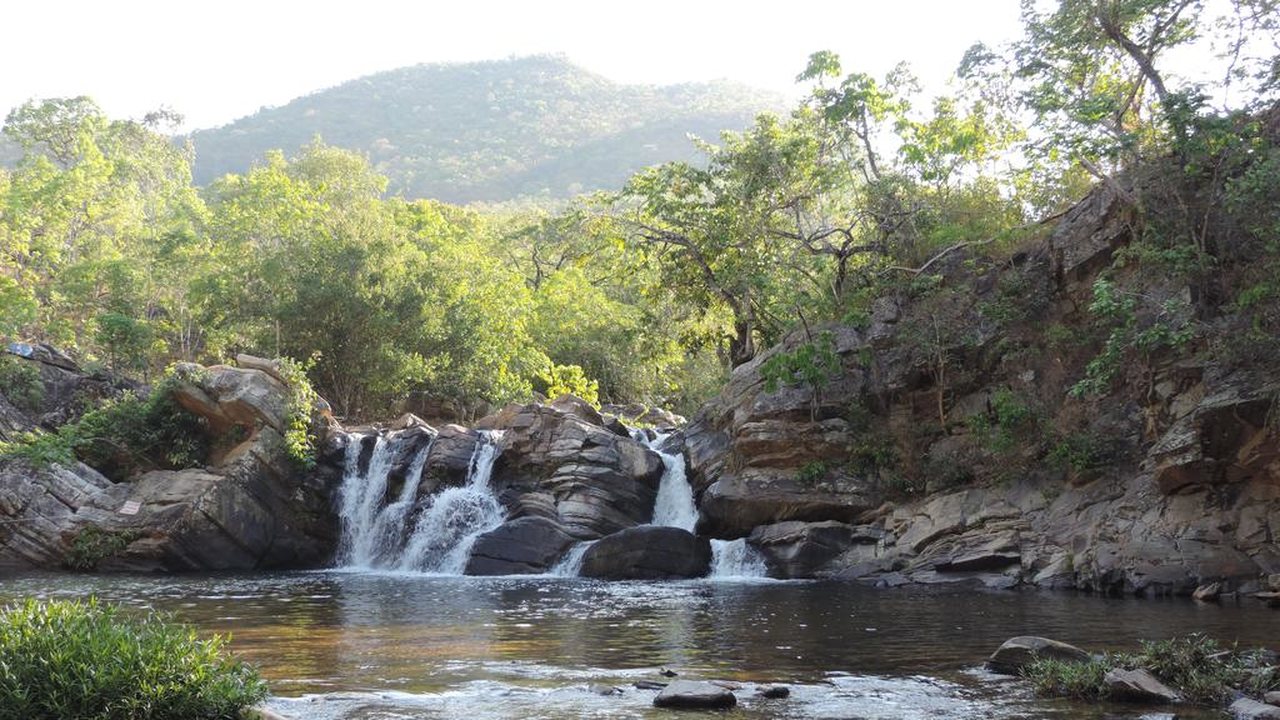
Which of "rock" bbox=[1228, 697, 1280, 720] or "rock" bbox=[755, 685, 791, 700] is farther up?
"rock" bbox=[755, 685, 791, 700]

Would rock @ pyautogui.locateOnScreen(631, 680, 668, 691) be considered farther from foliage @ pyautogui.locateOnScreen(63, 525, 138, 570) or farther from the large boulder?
foliage @ pyautogui.locateOnScreen(63, 525, 138, 570)

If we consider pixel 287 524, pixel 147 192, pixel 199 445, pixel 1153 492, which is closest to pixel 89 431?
pixel 199 445

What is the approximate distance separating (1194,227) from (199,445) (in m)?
26.1

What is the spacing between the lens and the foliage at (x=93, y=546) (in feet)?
87.8

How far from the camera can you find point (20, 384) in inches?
1304

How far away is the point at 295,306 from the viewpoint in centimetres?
3769

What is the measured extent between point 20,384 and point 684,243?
21107 mm

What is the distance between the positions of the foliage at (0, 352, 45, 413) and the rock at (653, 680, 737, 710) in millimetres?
29411

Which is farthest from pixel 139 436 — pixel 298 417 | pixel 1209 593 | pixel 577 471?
pixel 1209 593

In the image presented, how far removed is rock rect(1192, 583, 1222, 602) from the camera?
61.3ft

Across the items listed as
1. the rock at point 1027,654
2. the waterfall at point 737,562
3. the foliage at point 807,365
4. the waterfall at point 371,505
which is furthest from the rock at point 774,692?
the waterfall at point 371,505

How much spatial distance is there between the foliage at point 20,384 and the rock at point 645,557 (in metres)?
19.2

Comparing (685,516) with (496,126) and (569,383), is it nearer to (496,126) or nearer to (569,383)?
(569,383)

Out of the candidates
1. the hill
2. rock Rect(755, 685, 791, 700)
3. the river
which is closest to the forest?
the river
